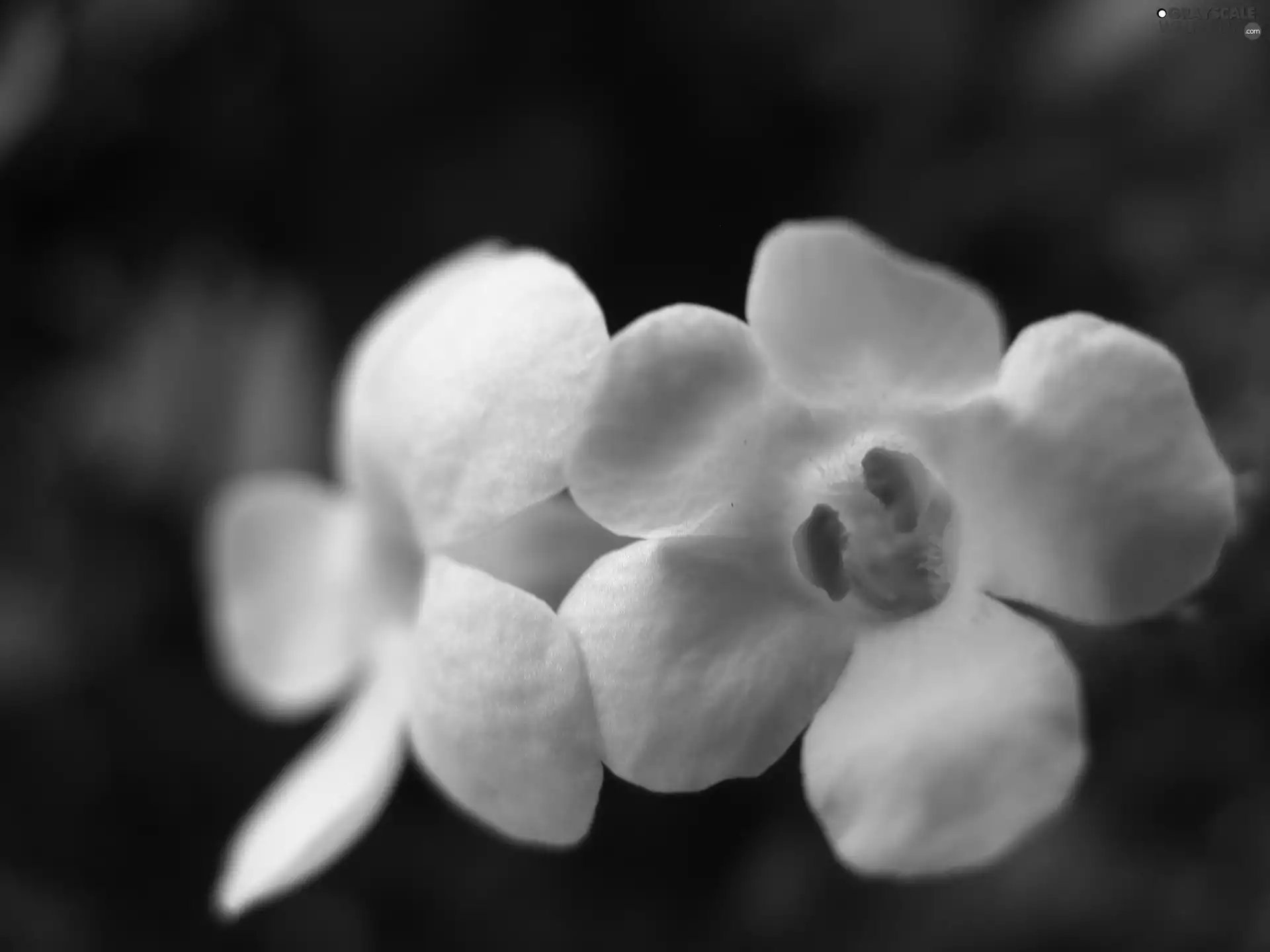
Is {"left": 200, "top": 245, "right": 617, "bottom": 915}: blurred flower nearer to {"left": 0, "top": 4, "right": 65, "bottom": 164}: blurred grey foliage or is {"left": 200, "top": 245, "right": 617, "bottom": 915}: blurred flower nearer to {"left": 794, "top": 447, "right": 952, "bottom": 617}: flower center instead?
{"left": 794, "top": 447, "right": 952, "bottom": 617}: flower center

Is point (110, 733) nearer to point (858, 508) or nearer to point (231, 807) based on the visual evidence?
point (231, 807)

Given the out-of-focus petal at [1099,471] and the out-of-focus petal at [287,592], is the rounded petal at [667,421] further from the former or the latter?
the out-of-focus petal at [287,592]

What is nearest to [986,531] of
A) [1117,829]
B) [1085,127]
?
[1117,829]

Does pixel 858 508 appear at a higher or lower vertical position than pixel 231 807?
higher

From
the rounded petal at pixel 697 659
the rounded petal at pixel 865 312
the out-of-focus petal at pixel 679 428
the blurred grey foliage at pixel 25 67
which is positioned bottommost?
the blurred grey foliage at pixel 25 67

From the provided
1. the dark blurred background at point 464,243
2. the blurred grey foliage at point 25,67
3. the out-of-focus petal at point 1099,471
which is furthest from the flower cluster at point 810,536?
the blurred grey foliage at point 25,67

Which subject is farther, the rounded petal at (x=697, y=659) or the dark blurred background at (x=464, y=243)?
the dark blurred background at (x=464, y=243)

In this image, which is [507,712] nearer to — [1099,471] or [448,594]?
[448,594]
